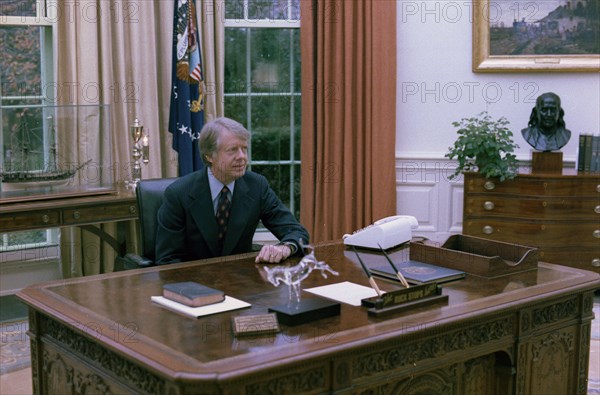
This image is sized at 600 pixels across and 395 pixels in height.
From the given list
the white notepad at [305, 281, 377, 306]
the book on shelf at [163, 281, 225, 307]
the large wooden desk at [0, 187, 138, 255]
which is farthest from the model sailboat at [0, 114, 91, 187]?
the white notepad at [305, 281, 377, 306]

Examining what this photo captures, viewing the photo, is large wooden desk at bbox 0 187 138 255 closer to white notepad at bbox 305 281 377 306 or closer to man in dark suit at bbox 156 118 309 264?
man in dark suit at bbox 156 118 309 264

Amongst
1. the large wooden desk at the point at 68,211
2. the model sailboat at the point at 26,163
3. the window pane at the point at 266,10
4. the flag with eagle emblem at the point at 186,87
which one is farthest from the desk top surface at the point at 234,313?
the window pane at the point at 266,10

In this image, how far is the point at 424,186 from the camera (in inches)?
272

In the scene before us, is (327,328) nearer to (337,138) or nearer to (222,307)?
(222,307)

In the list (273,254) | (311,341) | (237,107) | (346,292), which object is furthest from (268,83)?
(311,341)

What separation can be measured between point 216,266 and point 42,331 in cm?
80

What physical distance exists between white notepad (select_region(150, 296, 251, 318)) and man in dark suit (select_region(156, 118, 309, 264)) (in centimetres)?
88

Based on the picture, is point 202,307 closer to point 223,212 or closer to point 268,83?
point 223,212

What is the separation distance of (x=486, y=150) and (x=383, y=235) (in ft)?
7.88

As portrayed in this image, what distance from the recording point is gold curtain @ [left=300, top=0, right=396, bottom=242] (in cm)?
664

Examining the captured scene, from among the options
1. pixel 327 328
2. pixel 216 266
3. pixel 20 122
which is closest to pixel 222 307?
pixel 327 328

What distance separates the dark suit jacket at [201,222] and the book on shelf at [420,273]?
1.86 feet

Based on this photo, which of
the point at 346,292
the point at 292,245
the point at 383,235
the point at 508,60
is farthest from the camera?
the point at 508,60

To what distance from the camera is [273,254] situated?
3.72 meters
